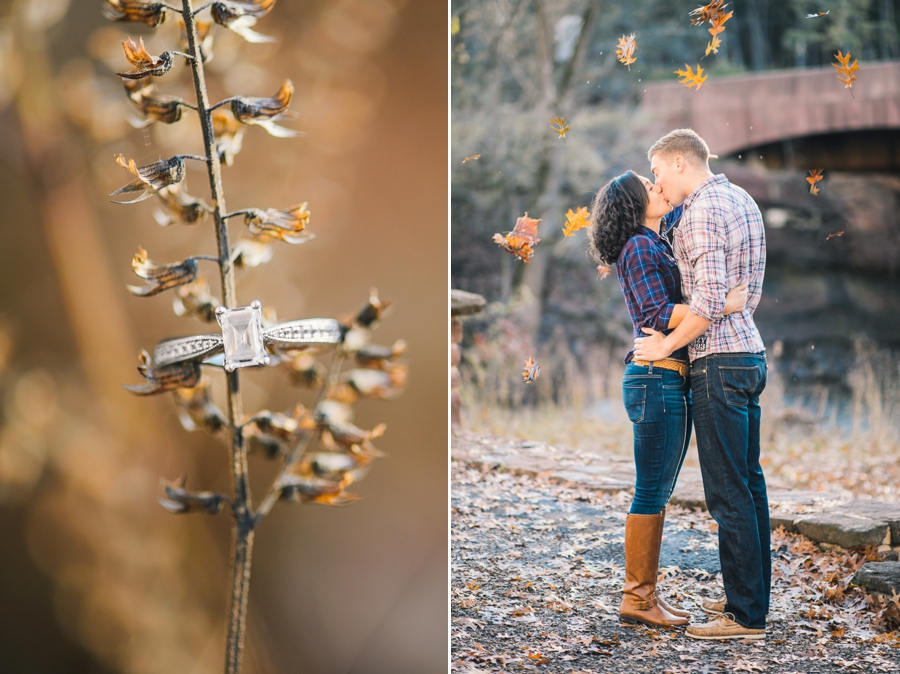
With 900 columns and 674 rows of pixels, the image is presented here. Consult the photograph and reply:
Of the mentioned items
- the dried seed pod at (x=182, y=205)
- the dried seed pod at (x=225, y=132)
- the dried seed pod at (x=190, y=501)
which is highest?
the dried seed pod at (x=225, y=132)

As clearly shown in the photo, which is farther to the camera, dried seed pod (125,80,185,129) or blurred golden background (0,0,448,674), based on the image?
blurred golden background (0,0,448,674)

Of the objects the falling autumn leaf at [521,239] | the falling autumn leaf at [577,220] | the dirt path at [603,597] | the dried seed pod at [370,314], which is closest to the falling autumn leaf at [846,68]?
the falling autumn leaf at [577,220]

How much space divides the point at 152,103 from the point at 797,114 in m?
1.91

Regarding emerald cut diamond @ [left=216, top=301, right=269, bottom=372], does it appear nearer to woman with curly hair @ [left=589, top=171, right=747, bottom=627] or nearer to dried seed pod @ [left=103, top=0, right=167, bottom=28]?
dried seed pod @ [left=103, top=0, right=167, bottom=28]

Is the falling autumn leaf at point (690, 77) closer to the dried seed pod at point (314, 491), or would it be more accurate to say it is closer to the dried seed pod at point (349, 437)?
the dried seed pod at point (349, 437)

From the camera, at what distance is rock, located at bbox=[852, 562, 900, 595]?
5.99 ft

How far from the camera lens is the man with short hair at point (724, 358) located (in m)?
1.72

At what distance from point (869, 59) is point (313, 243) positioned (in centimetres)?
168

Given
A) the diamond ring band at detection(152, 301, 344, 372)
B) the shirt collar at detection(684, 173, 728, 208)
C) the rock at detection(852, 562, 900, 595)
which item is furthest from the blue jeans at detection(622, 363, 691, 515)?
the diamond ring band at detection(152, 301, 344, 372)

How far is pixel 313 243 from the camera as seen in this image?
1.71 meters

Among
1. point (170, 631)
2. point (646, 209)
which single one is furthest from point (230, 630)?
point (646, 209)

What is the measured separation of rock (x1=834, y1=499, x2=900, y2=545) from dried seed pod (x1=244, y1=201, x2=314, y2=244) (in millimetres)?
1601

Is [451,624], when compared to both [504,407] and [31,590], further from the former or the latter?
[31,590]

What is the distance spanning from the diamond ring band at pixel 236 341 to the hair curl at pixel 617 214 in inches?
32.2
